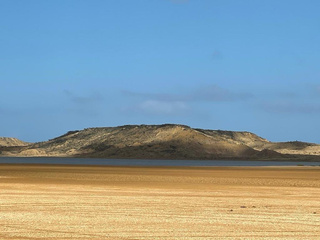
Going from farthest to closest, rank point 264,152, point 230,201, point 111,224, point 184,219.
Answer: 1. point 264,152
2. point 230,201
3. point 184,219
4. point 111,224

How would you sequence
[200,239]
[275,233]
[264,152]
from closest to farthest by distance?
[200,239] → [275,233] → [264,152]

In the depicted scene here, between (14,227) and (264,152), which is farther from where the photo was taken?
(264,152)

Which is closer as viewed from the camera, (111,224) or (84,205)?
(111,224)

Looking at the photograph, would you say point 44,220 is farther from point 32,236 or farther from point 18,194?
point 18,194

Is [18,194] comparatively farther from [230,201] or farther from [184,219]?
[184,219]

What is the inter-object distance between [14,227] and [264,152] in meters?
178

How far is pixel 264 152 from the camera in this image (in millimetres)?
190500

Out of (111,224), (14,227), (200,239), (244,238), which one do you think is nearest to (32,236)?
(14,227)

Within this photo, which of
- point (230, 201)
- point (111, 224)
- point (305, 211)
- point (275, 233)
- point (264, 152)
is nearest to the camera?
point (275, 233)

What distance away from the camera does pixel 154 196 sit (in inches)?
1059

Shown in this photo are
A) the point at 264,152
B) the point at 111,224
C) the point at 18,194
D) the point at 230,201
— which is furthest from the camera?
the point at 264,152

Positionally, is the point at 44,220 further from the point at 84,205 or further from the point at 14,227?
the point at 84,205

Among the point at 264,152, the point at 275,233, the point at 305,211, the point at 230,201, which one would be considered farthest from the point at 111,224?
the point at 264,152

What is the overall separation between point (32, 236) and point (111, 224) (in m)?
2.76
